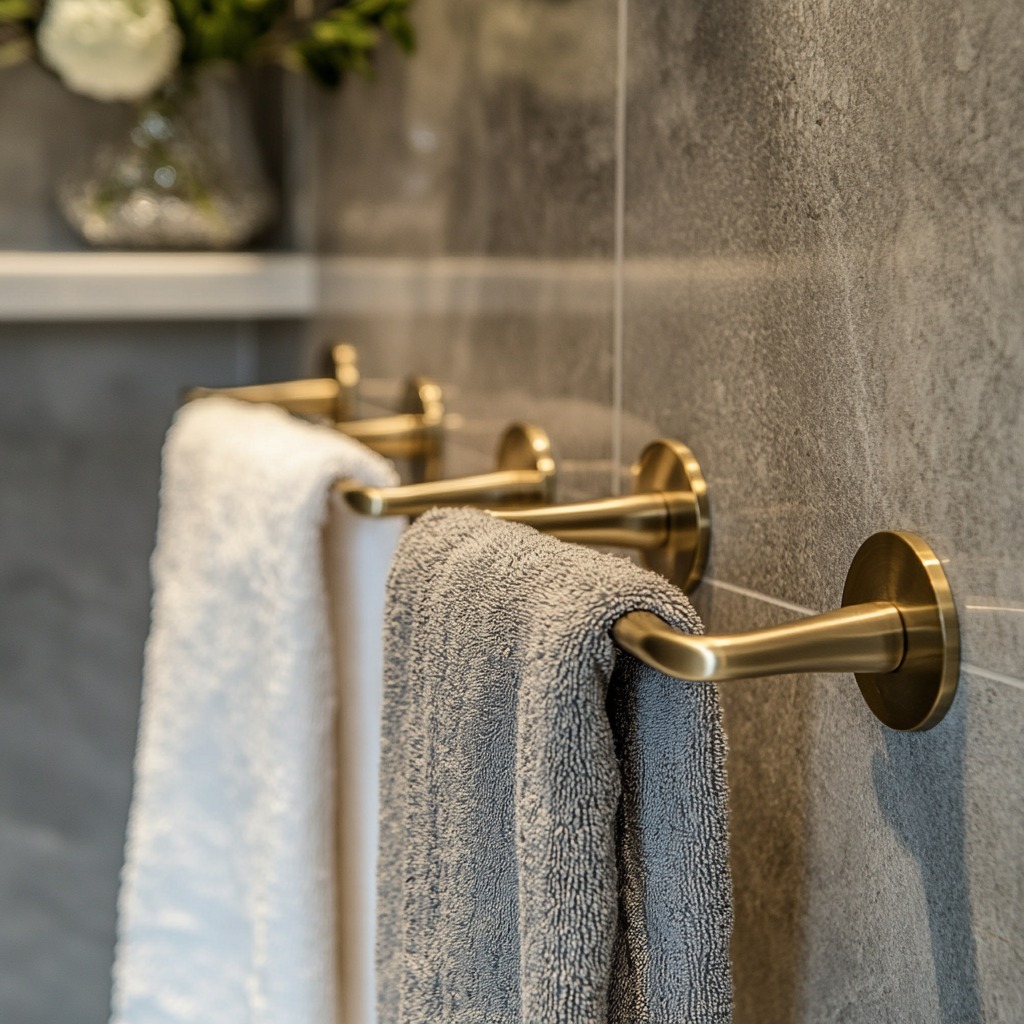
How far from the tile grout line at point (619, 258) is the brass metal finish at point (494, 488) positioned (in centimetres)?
6

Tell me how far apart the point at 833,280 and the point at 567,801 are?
0.66 feet

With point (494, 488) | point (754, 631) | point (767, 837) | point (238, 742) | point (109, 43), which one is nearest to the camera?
point (754, 631)

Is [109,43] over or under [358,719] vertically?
over

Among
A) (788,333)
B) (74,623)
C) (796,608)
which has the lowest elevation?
(74,623)

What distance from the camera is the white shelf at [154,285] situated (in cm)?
93

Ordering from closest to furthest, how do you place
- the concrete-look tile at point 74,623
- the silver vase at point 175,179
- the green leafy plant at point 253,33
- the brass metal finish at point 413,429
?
the brass metal finish at point 413,429 → the green leafy plant at point 253,33 → the silver vase at point 175,179 → the concrete-look tile at point 74,623

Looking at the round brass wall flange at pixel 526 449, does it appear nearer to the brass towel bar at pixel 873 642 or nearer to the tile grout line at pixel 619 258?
the tile grout line at pixel 619 258

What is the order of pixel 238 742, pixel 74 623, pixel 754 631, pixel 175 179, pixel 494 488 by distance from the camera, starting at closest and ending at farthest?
pixel 754 631 → pixel 494 488 → pixel 238 742 → pixel 175 179 → pixel 74 623

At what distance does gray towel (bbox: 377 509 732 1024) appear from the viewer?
0.37 meters

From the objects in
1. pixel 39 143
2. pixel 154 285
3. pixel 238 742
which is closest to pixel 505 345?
pixel 238 742

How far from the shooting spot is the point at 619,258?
1.78 feet

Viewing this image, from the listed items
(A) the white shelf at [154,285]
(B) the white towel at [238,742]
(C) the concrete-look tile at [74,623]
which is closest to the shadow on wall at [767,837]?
(B) the white towel at [238,742]

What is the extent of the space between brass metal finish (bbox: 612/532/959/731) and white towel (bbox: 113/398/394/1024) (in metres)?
0.32

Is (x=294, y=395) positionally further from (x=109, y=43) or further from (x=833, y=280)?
(x=833, y=280)
